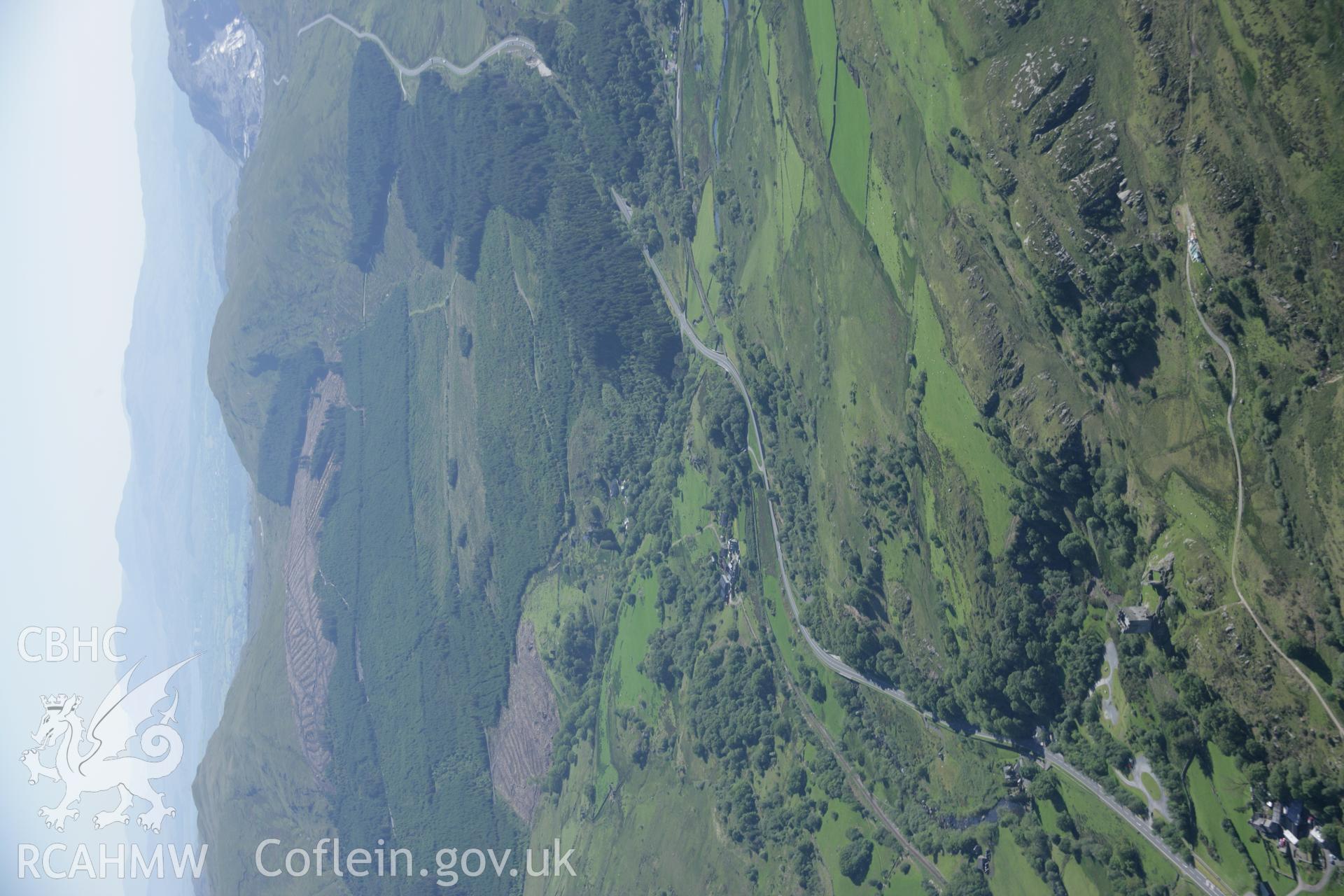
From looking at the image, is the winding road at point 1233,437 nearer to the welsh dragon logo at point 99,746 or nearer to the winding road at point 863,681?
the winding road at point 863,681

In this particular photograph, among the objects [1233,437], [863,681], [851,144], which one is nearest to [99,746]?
[863,681]

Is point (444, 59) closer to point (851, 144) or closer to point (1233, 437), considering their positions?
point (851, 144)

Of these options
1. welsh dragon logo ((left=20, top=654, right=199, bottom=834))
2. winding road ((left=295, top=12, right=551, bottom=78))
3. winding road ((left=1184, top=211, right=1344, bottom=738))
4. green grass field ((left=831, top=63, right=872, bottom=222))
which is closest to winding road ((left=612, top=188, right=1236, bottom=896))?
winding road ((left=1184, top=211, right=1344, bottom=738))

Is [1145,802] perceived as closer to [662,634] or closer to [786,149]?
[662,634]

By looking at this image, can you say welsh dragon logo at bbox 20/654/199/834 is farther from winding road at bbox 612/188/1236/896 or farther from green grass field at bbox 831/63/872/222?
green grass field at bbox 831/63/872/222

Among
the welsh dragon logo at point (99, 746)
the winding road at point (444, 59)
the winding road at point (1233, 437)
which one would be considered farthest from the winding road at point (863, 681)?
the welsh dragon logo at point (99, 746)

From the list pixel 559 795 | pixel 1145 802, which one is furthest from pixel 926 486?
pixel 559 795
